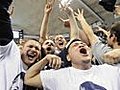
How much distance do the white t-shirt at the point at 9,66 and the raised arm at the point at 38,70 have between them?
171 mm

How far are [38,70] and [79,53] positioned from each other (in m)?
0.42

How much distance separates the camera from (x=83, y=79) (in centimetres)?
273

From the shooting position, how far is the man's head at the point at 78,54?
113 inches

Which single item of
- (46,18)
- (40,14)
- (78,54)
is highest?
(40,14)

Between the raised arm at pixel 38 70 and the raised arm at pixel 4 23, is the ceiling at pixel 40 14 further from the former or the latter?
the raised arm at pixel 4 23

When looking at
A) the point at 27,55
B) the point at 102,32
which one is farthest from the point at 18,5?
the point at 27,55

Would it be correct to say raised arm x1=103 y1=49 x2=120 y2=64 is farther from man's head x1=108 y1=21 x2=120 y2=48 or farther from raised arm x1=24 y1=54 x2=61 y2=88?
raised arm x1=24 y1=54 x2=61 y2=88

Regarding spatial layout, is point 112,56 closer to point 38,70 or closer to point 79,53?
point 79,53

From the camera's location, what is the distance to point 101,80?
272 cm

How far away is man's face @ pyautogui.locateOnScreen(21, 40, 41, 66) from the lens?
3078mm

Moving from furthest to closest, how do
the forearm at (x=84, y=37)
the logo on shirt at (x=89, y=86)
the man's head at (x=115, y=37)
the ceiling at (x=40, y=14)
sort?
1. the ceiling at (x=40, y=14)
2. the forearm at (x=84, y=37)
3. the man's head at (x=115, y=37)
4. the logo on shirt at (x=89, y=86)

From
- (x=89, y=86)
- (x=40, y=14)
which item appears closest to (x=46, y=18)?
(x=89, y=86)

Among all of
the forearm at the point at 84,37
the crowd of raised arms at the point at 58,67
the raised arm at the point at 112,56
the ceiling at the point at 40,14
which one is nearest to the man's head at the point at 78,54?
the crowd of raised arms at the point at 58,67

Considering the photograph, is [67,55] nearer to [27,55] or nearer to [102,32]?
[27,55]
